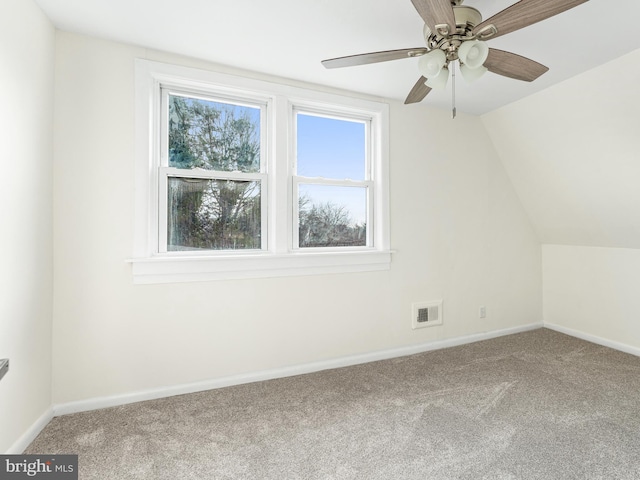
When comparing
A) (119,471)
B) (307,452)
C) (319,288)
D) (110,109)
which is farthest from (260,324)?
(110,109)

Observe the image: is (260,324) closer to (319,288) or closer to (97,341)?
(319,288)

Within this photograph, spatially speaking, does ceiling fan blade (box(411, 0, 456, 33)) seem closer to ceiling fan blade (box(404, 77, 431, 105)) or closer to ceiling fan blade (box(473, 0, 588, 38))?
ceiling fan blade (box(473, 0, 588, 38))

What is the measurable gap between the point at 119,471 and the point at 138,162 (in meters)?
1.78

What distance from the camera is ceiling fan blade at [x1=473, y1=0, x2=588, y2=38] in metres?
1.25

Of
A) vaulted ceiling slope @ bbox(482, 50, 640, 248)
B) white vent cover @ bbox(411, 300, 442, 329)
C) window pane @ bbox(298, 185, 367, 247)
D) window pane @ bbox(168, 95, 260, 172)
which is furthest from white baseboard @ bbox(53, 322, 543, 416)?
window pane @ bbox(168, 95, 260, 172)

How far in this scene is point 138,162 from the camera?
7.27 feet

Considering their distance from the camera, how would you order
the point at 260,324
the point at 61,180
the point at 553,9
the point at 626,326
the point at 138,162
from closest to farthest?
the point at 553,9 → the point at 61,180 → the point at 138,162 → the point at 260,324 → the point at 626,326

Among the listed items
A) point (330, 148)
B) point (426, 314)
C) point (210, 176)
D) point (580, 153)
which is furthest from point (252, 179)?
point (580, 153)

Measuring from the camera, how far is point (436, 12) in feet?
4.27

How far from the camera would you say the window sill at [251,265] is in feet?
7.42

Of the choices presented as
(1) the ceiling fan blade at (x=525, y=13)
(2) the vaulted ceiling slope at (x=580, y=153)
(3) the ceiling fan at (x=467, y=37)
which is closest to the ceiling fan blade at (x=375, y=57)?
(3) the ceiling fan at (x=467, y=37)

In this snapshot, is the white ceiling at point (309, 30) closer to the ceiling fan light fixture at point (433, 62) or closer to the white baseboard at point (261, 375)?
the ceiling fan light fixture at point (433, 62)

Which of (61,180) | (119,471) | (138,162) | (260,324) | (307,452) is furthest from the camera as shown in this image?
(260,324)

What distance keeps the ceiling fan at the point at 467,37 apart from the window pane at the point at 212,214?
1260 mm
